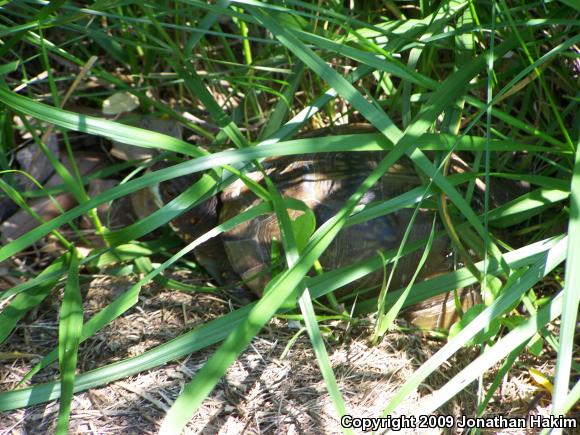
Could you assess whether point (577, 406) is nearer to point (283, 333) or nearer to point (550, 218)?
point (550, 218)

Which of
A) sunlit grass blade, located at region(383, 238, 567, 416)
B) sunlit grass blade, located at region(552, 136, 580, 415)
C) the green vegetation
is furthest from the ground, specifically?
sunlit grass blade, located at region(552, 136, 580, 415)

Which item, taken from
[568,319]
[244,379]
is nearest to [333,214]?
[244,379]

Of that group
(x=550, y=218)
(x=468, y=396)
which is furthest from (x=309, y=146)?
(x=550, y=218)

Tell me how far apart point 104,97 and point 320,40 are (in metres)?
1.11

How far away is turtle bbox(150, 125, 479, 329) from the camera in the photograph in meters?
1.48

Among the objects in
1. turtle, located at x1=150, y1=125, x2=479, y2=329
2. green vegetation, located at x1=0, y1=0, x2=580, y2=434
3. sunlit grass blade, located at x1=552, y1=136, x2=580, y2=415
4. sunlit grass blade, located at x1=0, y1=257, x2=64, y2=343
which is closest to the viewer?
sunlit grass blade, located at x1=552, y1=136, x2=580, y2=415

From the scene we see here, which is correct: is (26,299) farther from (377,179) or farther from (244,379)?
(377,179)

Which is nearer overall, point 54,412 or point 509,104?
point 54,412

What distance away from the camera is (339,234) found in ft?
4.96

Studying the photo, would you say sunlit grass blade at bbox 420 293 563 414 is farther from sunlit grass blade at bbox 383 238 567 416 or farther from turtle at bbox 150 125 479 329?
turtle at bbox 150 125 479 329

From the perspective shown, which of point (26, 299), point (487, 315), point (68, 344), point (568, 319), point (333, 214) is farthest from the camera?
point (333, 214)

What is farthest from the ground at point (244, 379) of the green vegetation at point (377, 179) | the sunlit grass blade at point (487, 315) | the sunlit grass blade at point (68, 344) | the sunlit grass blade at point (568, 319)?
the sunlit grass blade at point (568, 319)

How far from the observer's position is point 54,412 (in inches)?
48.5

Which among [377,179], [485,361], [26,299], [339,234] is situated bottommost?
[485,361]
